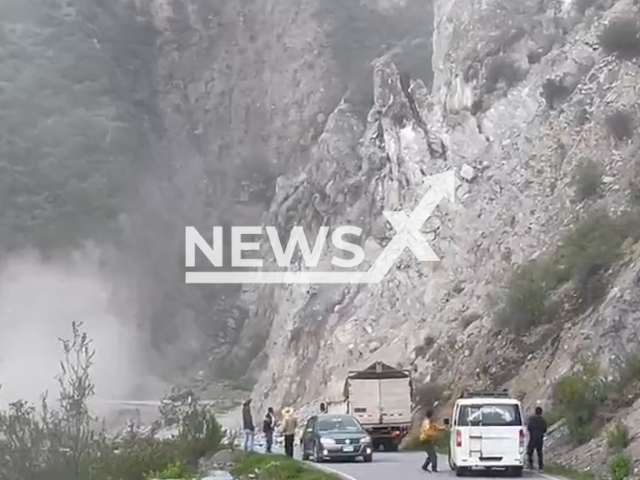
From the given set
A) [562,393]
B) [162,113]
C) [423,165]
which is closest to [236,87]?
[162,113]

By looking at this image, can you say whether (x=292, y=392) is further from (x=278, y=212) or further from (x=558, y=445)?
(x=558, y=445)

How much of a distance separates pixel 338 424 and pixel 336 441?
100cm

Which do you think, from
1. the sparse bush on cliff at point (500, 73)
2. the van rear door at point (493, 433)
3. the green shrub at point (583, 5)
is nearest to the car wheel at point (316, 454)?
the van rear door at point (493, 433)

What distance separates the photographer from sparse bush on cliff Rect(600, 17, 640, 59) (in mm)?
44125

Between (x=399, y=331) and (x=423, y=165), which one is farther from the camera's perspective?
(x=423, y=165)

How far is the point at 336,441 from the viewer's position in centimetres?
2627

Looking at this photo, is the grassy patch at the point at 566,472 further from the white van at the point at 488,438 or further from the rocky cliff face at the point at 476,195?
the rocky cliff face at the point at 476,195

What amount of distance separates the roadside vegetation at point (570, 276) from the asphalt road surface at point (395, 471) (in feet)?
27.9

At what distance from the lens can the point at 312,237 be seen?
63.2 metres

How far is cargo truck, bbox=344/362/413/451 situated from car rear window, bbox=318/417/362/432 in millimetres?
7564

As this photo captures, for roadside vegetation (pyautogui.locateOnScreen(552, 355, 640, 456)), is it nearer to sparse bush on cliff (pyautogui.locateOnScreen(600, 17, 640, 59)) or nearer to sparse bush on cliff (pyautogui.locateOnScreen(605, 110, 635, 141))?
sparse bush on cliff (pyautogui.locateOnScreen(605, 110, 635, 141))

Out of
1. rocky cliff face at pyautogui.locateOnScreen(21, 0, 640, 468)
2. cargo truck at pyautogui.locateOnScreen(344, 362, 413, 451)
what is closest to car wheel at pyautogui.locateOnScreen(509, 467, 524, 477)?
rocky cliff face at pyautogui.locateOnScreen(21, 0, 640, 468)

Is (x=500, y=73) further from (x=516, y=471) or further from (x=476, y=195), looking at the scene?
(x=516, y=471)

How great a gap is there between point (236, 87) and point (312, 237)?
22.9 metres
